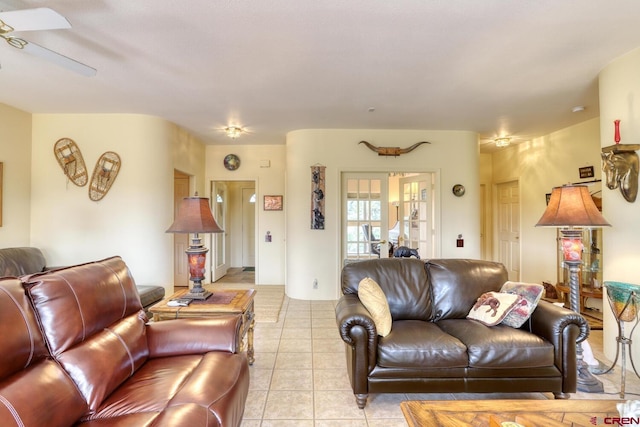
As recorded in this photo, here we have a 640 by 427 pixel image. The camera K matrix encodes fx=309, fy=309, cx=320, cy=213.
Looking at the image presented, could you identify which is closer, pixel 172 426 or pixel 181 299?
pixel 172 426

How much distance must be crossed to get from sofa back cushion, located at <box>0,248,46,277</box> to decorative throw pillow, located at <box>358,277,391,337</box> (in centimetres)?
339

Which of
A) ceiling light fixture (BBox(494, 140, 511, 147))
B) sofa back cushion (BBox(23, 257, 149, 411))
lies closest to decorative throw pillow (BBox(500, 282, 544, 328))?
sofa back cushion (BBox(23, 257, 149, 411))

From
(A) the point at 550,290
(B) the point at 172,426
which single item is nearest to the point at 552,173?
(A) the point at 550,290

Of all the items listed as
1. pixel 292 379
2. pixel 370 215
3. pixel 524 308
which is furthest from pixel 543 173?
pixel 292 379

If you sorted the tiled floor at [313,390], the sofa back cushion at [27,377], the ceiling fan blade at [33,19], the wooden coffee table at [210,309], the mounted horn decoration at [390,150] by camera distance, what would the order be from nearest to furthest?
the sofa back cushion at [27,377] < the ceiling fan blade at [33,19] < the tiled floor at [313,390] < the wooden coffee table at [210,309] < the mounted horn decoration at [390,150]

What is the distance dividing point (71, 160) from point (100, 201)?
63 centimetres

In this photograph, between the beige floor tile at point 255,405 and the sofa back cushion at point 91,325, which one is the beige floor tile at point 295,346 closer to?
the beige floor tile at point 255,405

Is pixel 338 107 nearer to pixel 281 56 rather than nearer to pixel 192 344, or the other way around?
pixel 281 56

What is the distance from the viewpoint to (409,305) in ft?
8.38

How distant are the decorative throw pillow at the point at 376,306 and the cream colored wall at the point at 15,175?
166 inches

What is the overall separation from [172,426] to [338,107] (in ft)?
11.2

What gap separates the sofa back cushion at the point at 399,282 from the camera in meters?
2.55

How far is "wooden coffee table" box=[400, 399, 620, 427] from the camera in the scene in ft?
4.25

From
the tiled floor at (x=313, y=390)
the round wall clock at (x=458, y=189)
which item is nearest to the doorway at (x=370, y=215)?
the round wall clock at (x=458, y=189)
